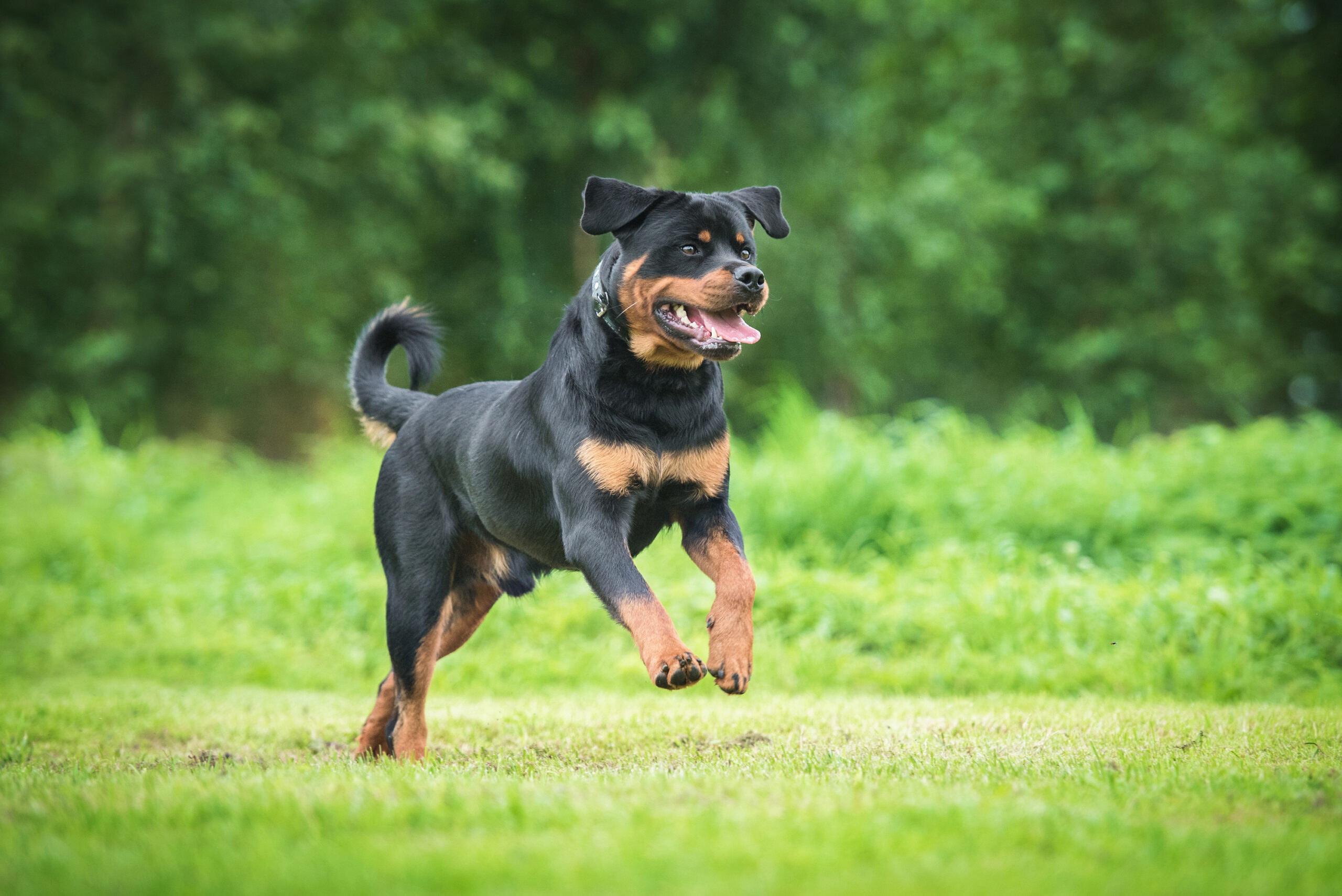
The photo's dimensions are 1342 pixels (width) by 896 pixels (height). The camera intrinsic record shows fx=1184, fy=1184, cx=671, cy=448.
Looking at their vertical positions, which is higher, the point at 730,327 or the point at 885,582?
the point at 730,327

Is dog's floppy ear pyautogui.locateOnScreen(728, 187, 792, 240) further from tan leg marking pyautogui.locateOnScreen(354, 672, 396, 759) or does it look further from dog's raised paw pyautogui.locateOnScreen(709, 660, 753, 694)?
tan leg marking pyautogui.locateOnScreen(354, 672, 396, 759)

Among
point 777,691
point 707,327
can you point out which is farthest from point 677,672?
point 777,691

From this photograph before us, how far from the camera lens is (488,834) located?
9.16ft

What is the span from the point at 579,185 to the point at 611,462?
14.4 meters

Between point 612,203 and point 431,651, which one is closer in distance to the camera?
point 612,203

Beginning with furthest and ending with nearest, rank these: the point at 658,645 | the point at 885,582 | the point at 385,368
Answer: the point at 885,582 < the point at 385,368 < the point at 658,645

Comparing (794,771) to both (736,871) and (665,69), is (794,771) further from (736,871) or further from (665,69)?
(665,69)

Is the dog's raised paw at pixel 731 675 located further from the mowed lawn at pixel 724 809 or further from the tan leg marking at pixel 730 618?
the mowed lawn at pixel 724 809

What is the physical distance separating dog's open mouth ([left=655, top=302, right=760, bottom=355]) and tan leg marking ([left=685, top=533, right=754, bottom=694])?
2.32 feet

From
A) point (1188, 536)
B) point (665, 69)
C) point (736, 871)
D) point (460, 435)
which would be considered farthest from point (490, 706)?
point (665, 69)

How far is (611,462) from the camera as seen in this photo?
A: 167 inches

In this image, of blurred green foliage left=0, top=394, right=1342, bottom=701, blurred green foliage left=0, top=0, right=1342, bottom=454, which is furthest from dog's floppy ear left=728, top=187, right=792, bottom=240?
blurred green foliage left=0, top=0, right=1342, bottom=454

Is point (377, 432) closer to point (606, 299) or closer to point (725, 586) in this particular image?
point (606, 299)

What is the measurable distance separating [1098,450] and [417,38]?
12826 mm
